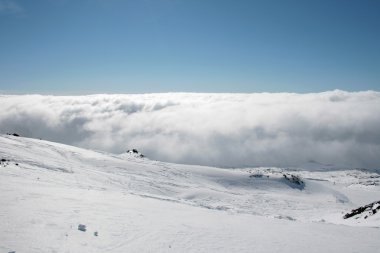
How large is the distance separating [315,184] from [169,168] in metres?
47.9

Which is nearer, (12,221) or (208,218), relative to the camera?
(12,221)

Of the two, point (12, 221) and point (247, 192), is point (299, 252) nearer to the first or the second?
point (12, 221)

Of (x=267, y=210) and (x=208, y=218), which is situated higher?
(x=208, y=218)

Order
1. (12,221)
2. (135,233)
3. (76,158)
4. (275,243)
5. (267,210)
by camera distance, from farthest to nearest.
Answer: (76,158), (267,210), (275,243), (135,233), (12,221)

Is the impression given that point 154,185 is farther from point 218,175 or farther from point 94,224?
point 94,224

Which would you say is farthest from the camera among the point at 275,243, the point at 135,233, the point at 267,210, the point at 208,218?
the point at 267,210

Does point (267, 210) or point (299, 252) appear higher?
point (299, 252)

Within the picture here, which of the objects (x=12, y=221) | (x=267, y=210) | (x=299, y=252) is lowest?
(x=267, y=210)

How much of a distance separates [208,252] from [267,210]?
153 ft

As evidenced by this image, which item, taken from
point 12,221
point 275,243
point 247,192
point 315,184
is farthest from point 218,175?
point 12,221

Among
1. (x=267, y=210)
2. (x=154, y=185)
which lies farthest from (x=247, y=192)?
(x=154, y=185)

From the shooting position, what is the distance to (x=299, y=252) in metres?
17.9

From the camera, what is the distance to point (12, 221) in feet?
50.7

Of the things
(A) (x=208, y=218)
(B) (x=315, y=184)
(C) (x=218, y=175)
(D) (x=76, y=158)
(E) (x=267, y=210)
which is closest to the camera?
(A) (x=208, y=218)
